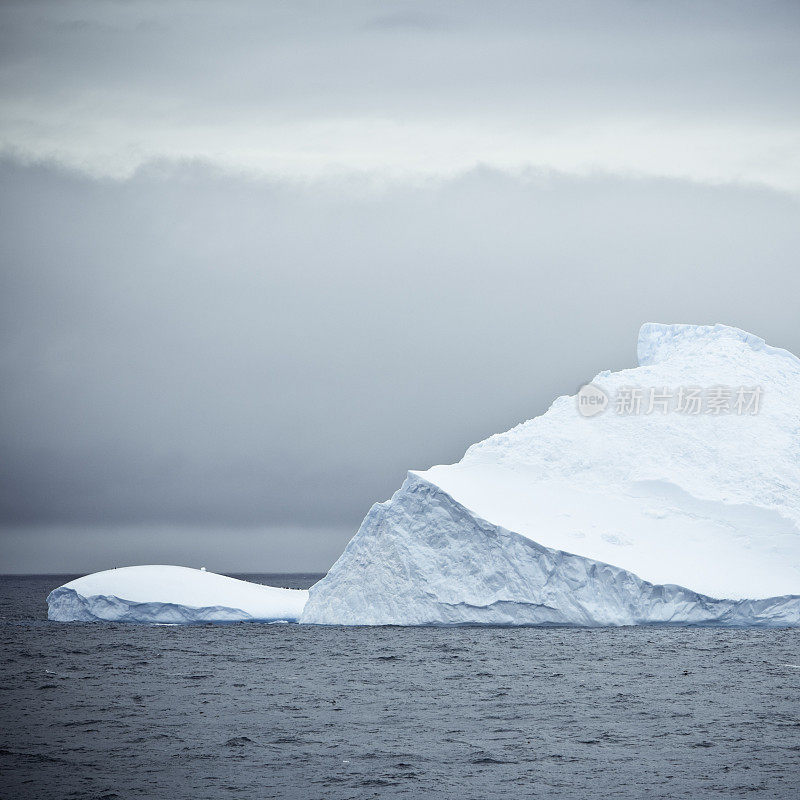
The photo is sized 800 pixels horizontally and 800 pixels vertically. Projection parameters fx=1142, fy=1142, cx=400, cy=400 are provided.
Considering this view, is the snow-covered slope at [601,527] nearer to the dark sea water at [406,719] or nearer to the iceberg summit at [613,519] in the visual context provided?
the iceberg summit at [613,519]

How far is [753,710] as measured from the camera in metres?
19.8

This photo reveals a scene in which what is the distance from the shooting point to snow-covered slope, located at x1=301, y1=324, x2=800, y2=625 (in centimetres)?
2842

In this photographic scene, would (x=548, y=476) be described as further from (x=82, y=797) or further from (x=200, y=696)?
(x=82, y=797)

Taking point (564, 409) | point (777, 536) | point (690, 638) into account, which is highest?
point (564, 409)

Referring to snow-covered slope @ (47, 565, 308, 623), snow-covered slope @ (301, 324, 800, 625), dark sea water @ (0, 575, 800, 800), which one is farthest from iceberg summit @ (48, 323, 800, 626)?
dark sea water @ (0, 575, 800, 800)

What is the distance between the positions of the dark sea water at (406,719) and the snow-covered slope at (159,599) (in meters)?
2.60

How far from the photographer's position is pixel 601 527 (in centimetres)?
2988

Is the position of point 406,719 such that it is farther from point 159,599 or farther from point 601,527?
point 159,599

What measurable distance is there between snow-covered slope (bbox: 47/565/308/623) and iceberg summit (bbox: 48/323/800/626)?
21 cm

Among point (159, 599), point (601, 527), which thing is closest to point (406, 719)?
point (601, 527)

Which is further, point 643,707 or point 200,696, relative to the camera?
point 200,696

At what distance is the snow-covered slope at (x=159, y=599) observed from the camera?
35656 millimetres

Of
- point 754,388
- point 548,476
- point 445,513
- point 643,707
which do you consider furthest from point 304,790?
point 754,388

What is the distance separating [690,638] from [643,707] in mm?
12973
